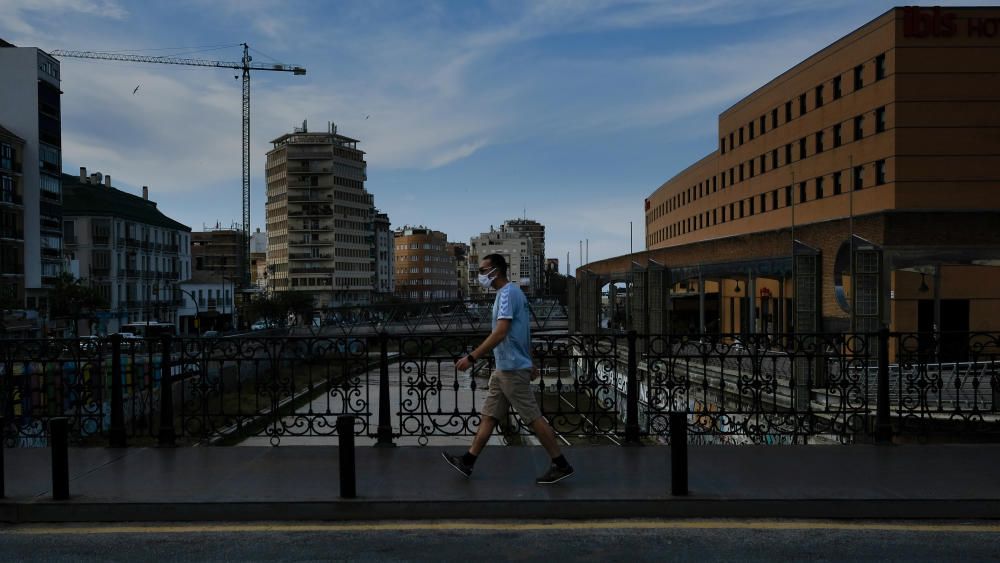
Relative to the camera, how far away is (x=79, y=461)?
8.28 meters

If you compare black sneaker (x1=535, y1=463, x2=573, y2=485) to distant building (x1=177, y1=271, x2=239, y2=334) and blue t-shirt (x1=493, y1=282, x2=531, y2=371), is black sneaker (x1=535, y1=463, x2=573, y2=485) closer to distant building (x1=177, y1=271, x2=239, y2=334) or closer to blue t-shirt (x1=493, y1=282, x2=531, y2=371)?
blue t-shirt (x1=493, y1=282, x2=531, y2=371)

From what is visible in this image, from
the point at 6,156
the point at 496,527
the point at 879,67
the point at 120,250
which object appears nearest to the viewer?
the point at 496,527

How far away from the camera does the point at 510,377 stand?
7371 mm

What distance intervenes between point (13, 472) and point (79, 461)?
60cm

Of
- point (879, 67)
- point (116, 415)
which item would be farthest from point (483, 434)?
point (879, 67)

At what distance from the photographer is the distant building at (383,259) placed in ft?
544

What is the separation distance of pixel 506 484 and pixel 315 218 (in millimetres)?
141169

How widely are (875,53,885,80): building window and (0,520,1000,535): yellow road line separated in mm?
43506

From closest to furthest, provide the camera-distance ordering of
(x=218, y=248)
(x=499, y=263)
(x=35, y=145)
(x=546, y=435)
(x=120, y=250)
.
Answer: (x=546, y=435) → (x=499, y=263) → (x=35, y=145) → (x=120, y=250) → (x=218, y=248)

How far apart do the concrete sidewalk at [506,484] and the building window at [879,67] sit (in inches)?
1605

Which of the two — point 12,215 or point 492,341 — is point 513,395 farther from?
point 12,215

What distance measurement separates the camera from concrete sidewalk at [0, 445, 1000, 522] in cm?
663

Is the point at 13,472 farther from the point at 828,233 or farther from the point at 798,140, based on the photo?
the point at 798,140

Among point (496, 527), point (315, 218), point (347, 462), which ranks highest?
point (315, 218)
